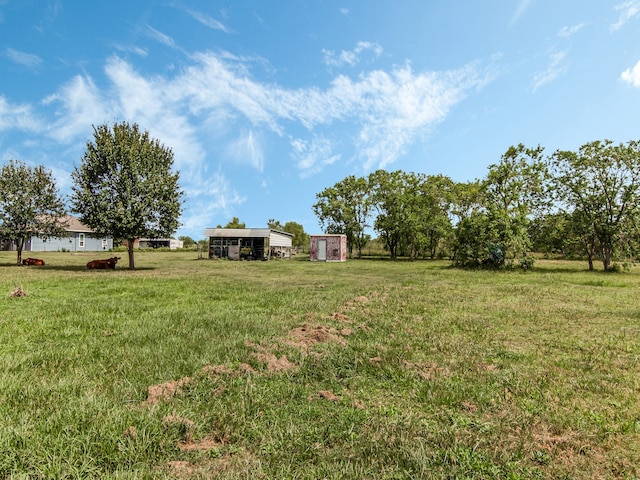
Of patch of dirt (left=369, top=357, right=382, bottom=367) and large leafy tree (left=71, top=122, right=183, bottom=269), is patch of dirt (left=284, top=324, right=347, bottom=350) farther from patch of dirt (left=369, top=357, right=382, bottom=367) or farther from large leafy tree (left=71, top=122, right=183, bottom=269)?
large leafy tree (left=71, top=122, right=183, bottom=269)

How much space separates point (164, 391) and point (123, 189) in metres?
20.7

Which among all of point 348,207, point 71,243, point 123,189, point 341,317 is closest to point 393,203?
point 348,207

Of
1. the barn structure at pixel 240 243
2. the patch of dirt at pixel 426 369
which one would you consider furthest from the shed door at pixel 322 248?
the patch of dirt at pixel 426 369

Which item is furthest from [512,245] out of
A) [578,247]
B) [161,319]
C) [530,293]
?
[161,319]

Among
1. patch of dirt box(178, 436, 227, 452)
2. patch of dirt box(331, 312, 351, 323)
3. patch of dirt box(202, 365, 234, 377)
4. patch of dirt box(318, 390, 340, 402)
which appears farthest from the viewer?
patch of dirt box(331, 312, 351, 323)

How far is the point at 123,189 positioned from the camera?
20.5m

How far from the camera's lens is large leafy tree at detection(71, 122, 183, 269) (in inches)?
782

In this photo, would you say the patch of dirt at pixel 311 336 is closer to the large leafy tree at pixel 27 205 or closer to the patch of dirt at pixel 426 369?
the patch of dirt at pixel 426 369

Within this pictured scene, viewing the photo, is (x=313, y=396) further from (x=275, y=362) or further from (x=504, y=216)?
(x=504, y=216)

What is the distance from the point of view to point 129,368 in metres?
4.23

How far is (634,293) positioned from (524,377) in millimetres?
12341

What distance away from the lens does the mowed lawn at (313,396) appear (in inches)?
99.8

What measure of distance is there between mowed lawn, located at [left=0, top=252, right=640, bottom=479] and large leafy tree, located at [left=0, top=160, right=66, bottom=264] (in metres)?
21.7

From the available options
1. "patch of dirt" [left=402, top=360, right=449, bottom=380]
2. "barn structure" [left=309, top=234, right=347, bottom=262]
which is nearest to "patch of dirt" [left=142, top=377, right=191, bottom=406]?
"patch of dirt" [left=402, top=360, right=449, bottom=380]
